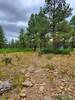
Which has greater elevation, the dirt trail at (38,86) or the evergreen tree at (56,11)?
the evergreen tree at (56,11)

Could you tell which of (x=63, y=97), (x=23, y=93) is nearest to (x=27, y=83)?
(x=23, y=93)

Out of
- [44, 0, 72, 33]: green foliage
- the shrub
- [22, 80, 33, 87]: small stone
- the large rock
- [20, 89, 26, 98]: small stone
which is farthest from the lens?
[44, 0, 72, 33]: green foliage

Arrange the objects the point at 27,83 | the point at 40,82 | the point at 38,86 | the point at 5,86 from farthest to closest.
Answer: the point at 40,82, the point at 27,83, the point at 38,86, the point at 5,86

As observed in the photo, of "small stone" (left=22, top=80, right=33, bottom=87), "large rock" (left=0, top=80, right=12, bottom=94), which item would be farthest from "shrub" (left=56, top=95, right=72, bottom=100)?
"large rock" (left=0, top=80, right=12, bottom=94)

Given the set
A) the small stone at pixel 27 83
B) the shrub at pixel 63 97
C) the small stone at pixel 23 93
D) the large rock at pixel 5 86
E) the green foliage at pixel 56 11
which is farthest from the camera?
the green foliage at pixel 56 11

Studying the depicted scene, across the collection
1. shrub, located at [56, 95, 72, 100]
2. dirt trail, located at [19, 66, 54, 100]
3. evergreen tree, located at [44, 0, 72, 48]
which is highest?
evergreen tree, located at [44, 0, 72, 48]

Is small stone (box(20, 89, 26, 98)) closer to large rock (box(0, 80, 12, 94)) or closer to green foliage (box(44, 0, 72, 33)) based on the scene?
large rock (box(0, 80, 12, 94))

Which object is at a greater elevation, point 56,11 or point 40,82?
point 56,11

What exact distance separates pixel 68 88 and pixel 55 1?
61.7ft

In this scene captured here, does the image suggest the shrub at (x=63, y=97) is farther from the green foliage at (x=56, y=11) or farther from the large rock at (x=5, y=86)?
the green foliage at (x=56, y=11)

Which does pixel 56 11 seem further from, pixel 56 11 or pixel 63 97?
pixel 63 97

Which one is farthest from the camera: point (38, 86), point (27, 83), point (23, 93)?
point (27, 83)

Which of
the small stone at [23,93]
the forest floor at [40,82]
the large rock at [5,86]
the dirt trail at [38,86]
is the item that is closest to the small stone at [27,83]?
the forest floor at [40,82]

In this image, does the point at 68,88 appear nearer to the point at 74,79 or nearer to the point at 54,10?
the point at 74,79
